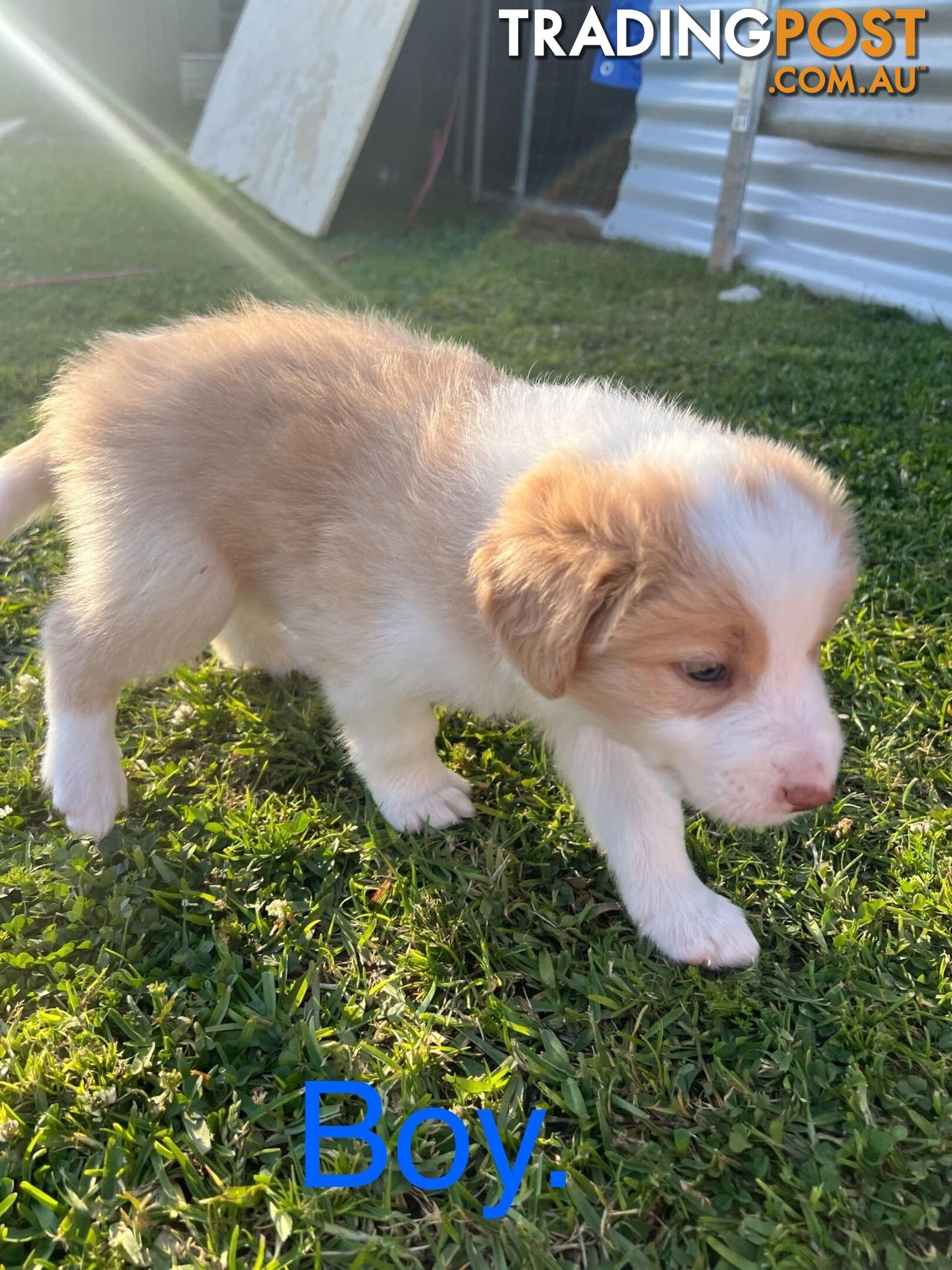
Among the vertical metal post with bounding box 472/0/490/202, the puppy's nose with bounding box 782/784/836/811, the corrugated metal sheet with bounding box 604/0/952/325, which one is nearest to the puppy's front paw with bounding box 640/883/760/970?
the puppy's nose with bounding box 782/784/836/811

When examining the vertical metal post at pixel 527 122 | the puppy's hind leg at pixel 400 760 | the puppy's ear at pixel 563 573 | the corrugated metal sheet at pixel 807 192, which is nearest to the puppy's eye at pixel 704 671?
the puppy's ear at pixel 563 573

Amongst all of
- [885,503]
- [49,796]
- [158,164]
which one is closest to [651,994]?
[49,796]

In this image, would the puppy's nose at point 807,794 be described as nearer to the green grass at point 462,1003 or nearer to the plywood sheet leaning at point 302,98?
the green grass at point 462,1003

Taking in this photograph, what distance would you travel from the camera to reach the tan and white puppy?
160 cm

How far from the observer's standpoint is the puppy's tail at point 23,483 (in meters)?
2.46

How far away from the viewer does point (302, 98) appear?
27.9ft

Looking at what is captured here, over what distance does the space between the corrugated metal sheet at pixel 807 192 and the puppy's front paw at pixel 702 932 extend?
502cm

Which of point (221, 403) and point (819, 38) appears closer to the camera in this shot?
point (221, 403)

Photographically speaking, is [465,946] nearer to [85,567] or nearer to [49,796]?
[49,796]

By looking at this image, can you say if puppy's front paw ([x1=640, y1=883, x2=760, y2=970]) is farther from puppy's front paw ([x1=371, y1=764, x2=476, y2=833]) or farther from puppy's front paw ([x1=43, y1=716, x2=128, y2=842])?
puppy's front paw ([x1=43, y1=716, x2=128, y2=842])

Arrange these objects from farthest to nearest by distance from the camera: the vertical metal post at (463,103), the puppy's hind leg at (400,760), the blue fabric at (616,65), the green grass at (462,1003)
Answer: the vertical metal post at (463,103)
the blue fabric at (616,65)
the puppy's hind leg at (400,760)
the green grass at (462,1003)

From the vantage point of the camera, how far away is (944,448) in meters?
3.83

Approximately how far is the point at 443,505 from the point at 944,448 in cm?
272

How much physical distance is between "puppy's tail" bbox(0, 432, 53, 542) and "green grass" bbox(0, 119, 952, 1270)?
0.51 metres
